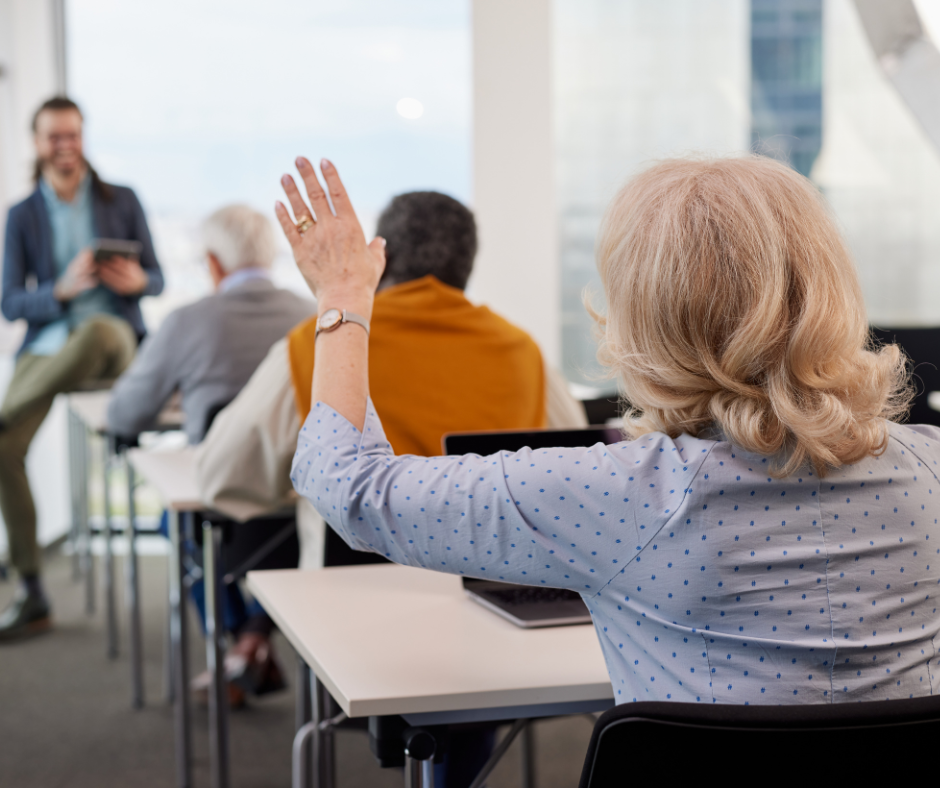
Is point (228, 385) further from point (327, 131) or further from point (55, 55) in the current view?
point (55, 55)

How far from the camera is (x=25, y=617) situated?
361cm

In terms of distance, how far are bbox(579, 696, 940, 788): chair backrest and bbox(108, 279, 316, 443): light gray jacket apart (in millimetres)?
2120

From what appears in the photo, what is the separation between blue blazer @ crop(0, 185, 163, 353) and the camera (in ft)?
12.5

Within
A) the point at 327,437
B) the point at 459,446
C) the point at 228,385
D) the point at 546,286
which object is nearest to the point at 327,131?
the point at 546,286

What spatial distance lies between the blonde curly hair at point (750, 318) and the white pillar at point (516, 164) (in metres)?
3.70

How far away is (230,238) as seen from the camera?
9.37 feet

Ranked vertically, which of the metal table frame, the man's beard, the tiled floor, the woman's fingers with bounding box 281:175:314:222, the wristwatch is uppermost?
the man's beard

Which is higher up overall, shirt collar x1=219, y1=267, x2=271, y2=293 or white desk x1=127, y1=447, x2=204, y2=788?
shirt collar x1=219, y1=267, x2=271, y2=293

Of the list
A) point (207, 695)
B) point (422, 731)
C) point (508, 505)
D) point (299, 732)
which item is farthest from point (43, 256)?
point (508, 505)

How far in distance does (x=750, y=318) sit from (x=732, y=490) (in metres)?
0.15

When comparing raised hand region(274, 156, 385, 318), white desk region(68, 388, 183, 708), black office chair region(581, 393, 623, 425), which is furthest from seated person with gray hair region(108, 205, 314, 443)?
raised hand region(274, 156, 385, 318)

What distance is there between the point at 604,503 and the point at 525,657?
38 centimetres

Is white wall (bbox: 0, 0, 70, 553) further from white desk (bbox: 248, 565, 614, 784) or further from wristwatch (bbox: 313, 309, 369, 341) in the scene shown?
wristwatch (bbox: 313, 309, 369, 341)

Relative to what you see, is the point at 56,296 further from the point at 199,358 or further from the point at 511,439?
the point at 511,439
